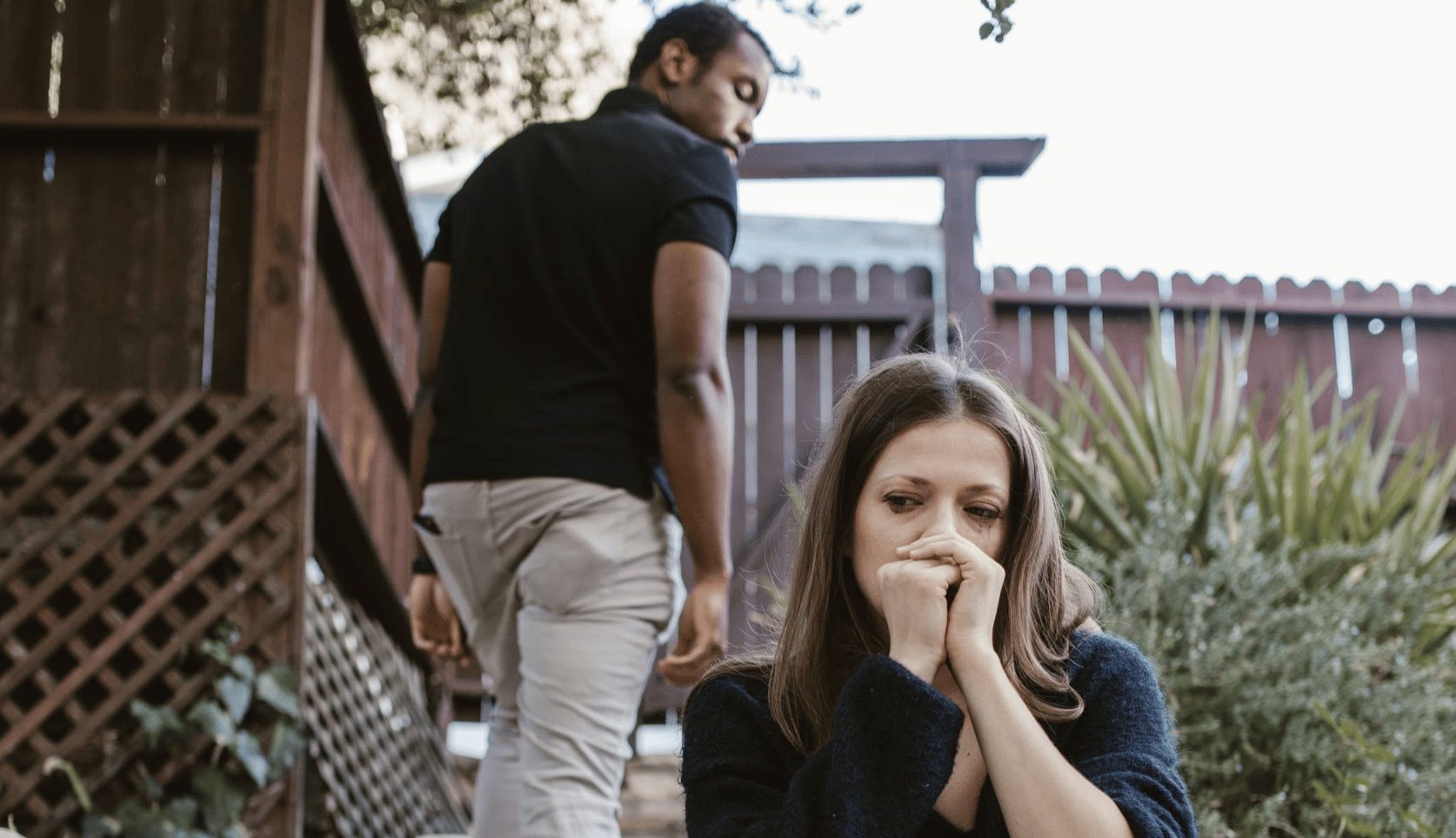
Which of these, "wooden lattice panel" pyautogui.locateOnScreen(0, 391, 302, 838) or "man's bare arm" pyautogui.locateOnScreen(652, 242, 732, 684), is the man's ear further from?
"wooden lattice panel" pyautogui.locateOnScreen(0, 391, 302, 838)

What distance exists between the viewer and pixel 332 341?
4.79 m

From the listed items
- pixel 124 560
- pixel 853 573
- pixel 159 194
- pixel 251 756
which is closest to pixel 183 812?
pixel 251 756

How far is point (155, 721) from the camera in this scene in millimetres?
3400

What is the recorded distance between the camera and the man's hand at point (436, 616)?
2.55 meters

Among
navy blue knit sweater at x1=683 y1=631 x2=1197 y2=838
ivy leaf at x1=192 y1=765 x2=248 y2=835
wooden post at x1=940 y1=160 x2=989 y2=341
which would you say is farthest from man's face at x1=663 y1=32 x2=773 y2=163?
wooden post at x1=940 y1=160 x2=989 y2=341

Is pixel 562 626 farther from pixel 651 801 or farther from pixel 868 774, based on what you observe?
pixel 651 801

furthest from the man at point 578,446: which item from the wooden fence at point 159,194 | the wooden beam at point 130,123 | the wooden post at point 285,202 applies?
the wooden beam at point 130,123

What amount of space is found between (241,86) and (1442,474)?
321 cm

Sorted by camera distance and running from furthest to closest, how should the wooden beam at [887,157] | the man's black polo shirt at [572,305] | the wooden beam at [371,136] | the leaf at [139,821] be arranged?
the wooden beam at [887,157], the wooden beam at [371,136], the leaf at [139,821], the man's black polo shirt at [572,305]

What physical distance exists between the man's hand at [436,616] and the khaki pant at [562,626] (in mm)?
187

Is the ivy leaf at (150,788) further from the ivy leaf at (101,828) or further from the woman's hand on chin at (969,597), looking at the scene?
the woman's hand on chin at (969,597)

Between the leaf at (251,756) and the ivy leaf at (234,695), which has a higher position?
the ivy leaf at (234,695)

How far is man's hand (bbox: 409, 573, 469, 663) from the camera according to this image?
2547mm

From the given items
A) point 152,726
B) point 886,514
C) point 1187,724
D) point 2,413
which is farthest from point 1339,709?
point 2,413
